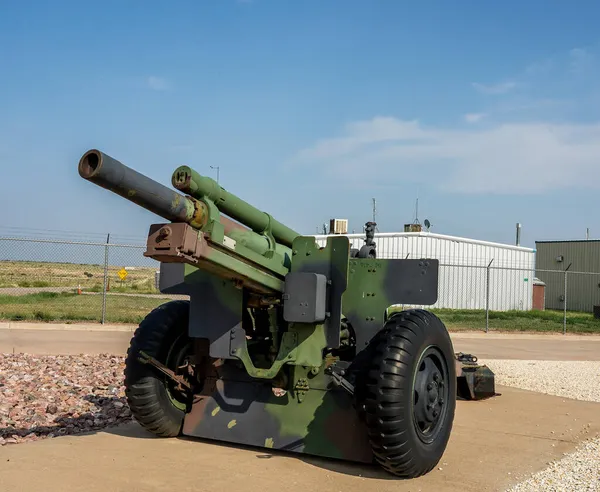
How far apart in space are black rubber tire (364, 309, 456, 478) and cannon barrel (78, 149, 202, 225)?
1.50 m

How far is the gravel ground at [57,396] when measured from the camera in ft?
20.7

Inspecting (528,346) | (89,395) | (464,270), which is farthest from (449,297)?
(89,395)

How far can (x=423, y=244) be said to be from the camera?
29094 mm

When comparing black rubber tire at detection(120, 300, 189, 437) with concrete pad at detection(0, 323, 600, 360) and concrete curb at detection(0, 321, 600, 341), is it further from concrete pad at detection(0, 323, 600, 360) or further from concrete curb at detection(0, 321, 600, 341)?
concrete curb at detection(0, 321, 600, 341)

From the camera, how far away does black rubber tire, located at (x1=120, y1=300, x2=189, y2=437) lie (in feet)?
18.5

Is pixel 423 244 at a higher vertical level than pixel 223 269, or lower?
higher

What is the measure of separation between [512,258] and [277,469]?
97.0ft

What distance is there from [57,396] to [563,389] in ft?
20.5

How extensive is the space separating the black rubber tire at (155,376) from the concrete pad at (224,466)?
0.16 m

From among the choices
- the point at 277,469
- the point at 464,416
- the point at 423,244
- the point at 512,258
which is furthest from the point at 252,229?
Result: the point at 512,258

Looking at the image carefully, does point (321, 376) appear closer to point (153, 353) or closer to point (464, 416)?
point (153, 353)

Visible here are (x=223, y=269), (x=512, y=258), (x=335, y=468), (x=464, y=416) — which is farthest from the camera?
(x=512, y=258)

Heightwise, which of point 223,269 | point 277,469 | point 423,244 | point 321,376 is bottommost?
point 277,469

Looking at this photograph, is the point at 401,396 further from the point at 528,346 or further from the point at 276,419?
the point at 528,346
